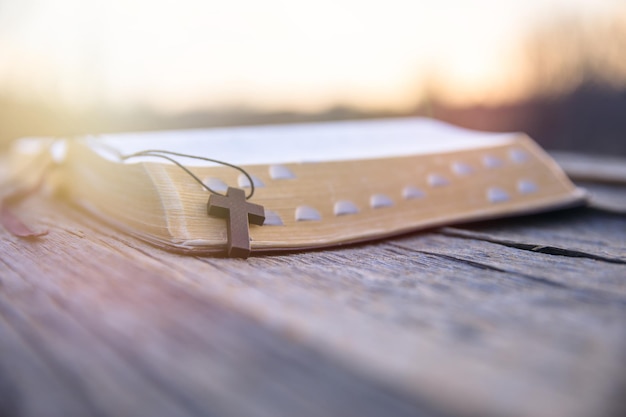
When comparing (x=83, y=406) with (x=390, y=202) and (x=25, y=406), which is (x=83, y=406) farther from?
(x=390, y=202)

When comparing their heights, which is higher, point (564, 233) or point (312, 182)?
point (312, 182)

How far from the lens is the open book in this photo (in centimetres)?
91

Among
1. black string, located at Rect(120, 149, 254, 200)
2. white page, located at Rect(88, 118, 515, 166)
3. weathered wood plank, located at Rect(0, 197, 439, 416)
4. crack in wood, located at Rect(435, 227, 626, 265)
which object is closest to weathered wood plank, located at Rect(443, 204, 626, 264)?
crack in wood, located at Rect(435, 227, 626, 265)

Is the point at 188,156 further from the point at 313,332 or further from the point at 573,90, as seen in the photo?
the point at 573,90

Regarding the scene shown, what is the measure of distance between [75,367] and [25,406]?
0.15 ft

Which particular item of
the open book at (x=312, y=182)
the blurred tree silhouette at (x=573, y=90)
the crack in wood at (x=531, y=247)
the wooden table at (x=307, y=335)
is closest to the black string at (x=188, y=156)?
the open book at (x=312, y=182)

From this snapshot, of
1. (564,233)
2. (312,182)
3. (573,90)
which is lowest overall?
(564,233)

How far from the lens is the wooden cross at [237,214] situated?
0.85 metres

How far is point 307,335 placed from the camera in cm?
51

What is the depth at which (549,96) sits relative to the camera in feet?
8.21

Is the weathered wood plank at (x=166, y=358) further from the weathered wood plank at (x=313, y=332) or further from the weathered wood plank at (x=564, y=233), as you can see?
the weathered wood plank at (x=564, y=233)

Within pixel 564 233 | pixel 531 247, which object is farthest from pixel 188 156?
pixel 564 233

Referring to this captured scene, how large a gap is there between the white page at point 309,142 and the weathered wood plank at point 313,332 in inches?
13.3

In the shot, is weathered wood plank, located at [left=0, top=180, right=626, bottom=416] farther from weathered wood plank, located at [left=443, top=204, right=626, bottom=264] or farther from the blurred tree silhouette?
the blurred tree silhouette
